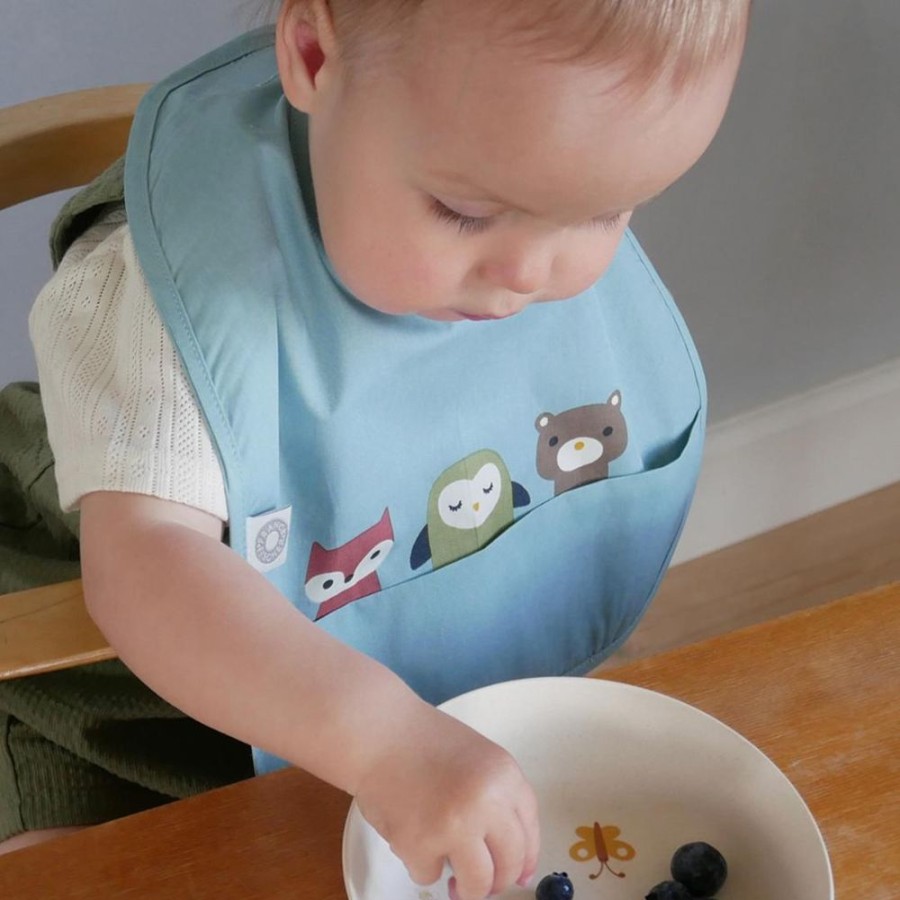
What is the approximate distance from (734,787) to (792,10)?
0.98m

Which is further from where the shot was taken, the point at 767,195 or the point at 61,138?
the point at 767,195

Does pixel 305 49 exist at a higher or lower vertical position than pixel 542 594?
higher

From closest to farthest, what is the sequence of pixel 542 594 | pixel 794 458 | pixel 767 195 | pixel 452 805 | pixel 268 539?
pixel 452 805
pixel 268 539
pixel 542 594
pixel 767 195
pixel 794 458

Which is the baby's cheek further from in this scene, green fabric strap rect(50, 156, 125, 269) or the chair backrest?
the chair backrest

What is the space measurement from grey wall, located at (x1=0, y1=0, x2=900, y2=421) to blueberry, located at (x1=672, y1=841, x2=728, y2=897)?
767 millimetres

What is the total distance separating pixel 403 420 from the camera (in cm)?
79

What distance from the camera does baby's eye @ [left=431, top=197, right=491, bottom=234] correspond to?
23.7 inches

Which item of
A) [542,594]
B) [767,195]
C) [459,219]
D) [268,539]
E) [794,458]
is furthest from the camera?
[794,458]

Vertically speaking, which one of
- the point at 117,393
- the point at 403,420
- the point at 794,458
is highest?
the point at 117,393

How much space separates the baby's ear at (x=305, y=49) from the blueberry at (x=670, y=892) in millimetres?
429

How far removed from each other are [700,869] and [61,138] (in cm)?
67

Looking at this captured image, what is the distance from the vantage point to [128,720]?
0.84 meters

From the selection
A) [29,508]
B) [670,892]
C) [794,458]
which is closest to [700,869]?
[670,892]

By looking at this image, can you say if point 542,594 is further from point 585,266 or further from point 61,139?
point 61,139
